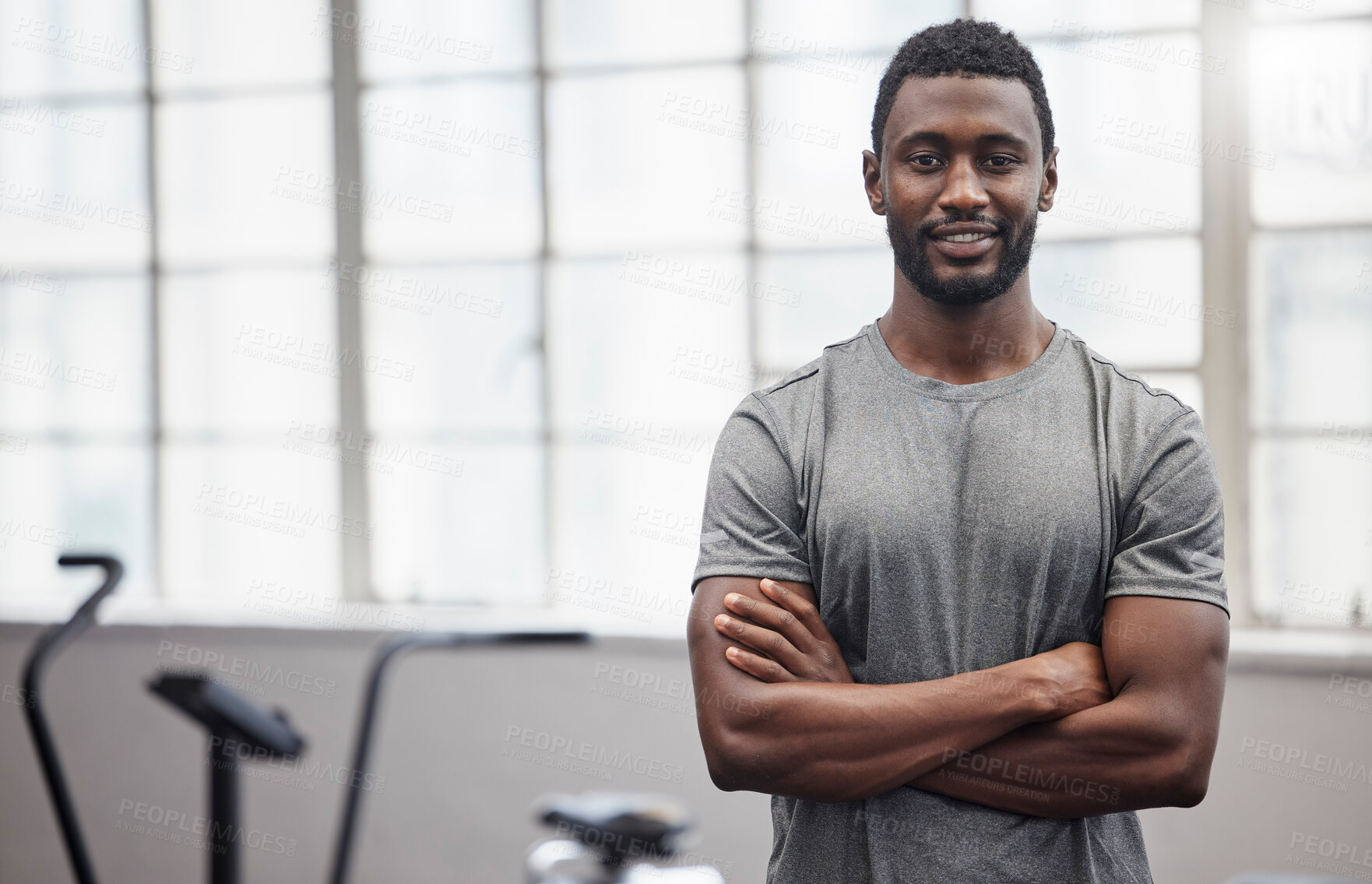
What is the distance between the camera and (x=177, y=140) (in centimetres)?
304

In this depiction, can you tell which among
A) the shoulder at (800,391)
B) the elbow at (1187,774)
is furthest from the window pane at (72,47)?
the elbow at (1187,774)

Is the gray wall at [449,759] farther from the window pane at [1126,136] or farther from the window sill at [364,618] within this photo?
the window pane at [1126,136]

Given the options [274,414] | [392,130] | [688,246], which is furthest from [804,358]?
[274,414]

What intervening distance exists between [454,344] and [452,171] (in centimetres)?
48

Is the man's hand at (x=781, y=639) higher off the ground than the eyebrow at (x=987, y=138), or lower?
lower

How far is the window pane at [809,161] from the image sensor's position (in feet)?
8.55

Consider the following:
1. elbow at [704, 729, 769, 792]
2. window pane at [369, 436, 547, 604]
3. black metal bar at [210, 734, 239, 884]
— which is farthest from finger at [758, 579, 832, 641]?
window pane at [369, 436, 547, 604]

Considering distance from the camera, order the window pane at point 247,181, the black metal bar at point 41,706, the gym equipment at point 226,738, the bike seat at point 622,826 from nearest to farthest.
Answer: the gym equipment at point 226,738
the bike seat at point 622,826
the black metal bar at point 41,706
the window pane at point 247,181

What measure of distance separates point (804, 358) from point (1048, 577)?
1.58 meters

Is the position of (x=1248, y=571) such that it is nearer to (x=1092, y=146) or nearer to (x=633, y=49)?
(x=1092, y=146)

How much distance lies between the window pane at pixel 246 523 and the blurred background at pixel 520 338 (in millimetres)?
12

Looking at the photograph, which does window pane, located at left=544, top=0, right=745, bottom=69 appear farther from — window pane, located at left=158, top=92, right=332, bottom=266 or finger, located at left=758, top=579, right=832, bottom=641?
finger, located at left=758, top=579, right=832, bottom=641

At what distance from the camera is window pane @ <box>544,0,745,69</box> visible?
2686mm

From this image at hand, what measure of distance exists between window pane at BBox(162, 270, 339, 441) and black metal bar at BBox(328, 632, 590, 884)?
3.68ft
